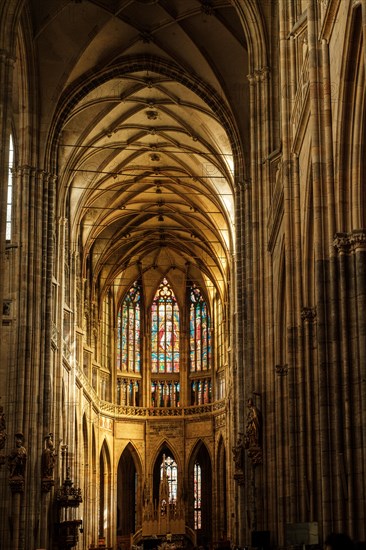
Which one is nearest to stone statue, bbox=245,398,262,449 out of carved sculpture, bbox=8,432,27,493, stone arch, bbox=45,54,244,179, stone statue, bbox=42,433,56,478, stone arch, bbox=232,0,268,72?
carved sculpture, bbox=8,432,27,493

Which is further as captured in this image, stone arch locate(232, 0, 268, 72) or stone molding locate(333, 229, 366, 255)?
stone arch locate(232, 0, 268, 72)

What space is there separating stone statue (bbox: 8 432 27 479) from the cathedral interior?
91mm

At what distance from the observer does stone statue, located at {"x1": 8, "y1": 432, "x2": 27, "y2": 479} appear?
32531mm

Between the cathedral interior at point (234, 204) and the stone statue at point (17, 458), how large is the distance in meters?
0.09

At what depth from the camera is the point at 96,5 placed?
3669cm

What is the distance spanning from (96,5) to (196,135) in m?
9.51

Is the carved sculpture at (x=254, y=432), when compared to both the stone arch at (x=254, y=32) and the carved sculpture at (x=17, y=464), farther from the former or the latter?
the stone arch at (x=254, y=32)

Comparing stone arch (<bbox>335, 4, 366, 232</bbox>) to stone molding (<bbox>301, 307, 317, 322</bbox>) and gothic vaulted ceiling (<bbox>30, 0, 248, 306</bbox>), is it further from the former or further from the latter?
gothic vaulted ceiling (<bbox>30, 0, 248, 306</bbox>)

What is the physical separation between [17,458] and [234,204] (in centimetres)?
1348

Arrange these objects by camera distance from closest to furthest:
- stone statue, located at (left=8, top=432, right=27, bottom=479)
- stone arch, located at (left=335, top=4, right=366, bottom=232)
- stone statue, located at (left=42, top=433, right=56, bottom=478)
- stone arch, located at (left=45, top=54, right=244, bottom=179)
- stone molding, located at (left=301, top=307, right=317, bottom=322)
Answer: stone arch, located at (left=335, top=4, right=366, bottom=232), stone molding, located at (left=301, top=307, right=317, bottom=322), stone statue, located at (left=8, top=432, right=27, bottom=479), stone statue, located at (left=42, top=433, right=56, bottom=478), stone arch, located at (left=45, top=54, right=244, bottom=179)

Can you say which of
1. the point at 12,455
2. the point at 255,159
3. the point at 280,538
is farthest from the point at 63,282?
the point at 280,538

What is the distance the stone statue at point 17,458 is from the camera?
3253 cm

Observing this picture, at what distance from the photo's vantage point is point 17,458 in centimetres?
3256

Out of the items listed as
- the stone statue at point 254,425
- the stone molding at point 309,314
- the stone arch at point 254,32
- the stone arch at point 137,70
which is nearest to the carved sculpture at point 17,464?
the stone statue at point 254,425
